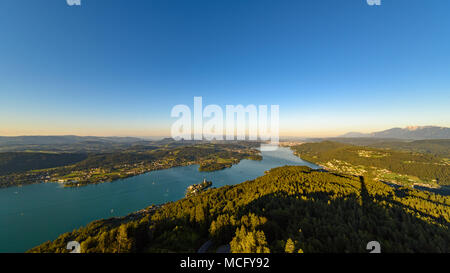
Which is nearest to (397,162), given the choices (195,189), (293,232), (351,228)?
(351,228)

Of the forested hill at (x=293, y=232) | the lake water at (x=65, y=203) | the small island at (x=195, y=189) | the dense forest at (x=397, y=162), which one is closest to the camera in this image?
the forested hill at (x=293, y=232)

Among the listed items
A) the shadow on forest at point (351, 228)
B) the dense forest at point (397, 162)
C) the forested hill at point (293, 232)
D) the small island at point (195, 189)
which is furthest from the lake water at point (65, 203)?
the dense forest at point (397, 162)

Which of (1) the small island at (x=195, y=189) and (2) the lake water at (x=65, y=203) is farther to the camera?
(1) the small island at (x=195, y=189)

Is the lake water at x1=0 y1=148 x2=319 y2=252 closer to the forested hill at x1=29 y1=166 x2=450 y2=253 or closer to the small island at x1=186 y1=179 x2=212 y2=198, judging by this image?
the small island at x1=186 y1=179 x2=212 y2=198

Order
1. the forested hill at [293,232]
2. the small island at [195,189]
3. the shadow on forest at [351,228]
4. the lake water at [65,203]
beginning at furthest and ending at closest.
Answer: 1. the small island at [195,189]
2. the lake water at [65,203]
3. the shadow on forest at [351,228]
4. the forested hill at [293,232]

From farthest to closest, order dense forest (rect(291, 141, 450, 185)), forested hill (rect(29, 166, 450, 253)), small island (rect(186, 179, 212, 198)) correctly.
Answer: dense forest (rect(291, 141, 450, 185)), small island (rect(186, 179, 212, 198)), forested hill (rect(29, 166, 450, 253))

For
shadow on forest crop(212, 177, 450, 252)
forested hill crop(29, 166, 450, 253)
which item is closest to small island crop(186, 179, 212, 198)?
forested hill crop(29, 166, 450, 253)

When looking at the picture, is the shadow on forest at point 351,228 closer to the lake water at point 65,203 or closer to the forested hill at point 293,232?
the forested hill at point 293,232

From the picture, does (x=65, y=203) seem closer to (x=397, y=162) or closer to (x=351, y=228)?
(x=351, y=228)

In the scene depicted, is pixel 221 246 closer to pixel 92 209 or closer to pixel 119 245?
pixel 119 245
